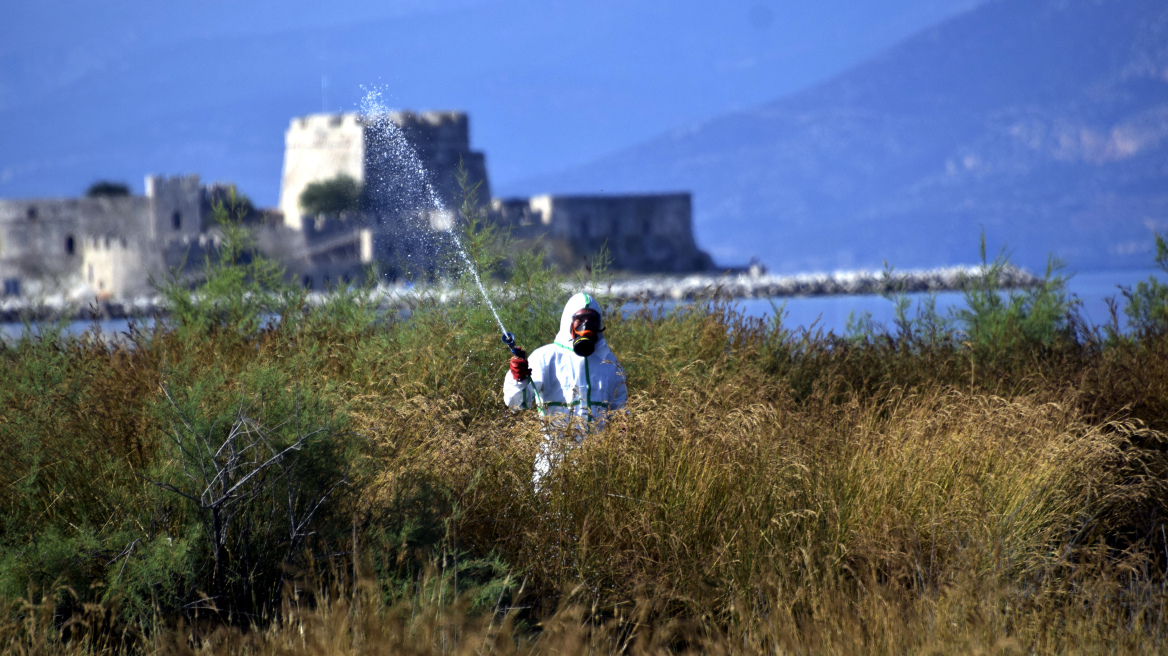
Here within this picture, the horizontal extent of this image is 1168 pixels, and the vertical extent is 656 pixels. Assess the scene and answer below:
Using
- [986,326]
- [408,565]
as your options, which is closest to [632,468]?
[408,565]

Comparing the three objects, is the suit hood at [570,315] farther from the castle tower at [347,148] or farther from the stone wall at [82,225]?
the stone wall at [82,225]

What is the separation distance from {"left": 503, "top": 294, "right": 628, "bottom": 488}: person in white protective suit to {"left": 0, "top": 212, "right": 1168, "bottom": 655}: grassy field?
21 centimetres

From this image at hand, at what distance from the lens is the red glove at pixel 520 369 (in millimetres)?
5016

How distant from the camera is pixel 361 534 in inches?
146

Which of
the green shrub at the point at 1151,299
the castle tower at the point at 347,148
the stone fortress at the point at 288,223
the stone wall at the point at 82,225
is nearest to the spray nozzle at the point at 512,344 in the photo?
the green shrub at the point at 1151,299

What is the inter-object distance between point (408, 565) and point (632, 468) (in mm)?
1082

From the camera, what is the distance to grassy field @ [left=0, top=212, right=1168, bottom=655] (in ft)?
11.2

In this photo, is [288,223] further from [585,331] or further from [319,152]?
[585,331]

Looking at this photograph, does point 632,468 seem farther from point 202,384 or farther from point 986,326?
point 986,326

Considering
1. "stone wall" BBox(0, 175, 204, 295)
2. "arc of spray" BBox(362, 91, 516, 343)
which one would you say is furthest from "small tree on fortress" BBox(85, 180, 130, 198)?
"arc of spray" BBox(362, 91, 516, 343)

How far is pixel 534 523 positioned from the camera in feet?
14.1

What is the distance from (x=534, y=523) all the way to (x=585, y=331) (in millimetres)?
1121

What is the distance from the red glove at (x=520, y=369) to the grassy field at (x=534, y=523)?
215mm

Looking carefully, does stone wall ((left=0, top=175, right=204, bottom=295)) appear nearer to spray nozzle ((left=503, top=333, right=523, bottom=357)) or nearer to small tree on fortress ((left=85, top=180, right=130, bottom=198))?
small tree on fortress ((left=85, top=180, right=130, bottom=198))
